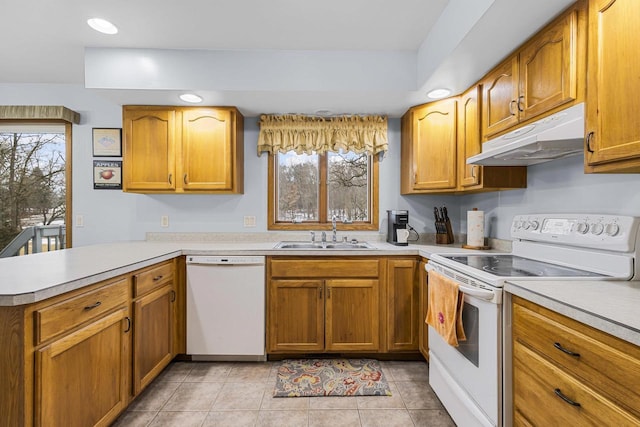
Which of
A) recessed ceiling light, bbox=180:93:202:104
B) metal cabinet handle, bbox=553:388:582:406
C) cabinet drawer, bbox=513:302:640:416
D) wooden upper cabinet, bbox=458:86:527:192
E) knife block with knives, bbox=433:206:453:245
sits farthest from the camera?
knife block with knives, bbox=433:206:453:245

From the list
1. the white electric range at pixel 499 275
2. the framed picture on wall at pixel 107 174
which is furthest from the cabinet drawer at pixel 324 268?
the framed picture on wall at pixel 107 174

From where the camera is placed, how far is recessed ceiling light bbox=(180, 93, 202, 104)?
7.98 feet

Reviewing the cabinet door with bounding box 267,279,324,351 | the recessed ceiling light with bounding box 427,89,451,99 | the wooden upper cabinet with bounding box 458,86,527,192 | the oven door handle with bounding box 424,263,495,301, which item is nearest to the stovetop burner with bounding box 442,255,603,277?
the oven door handle with bounding box 424,263,495,301

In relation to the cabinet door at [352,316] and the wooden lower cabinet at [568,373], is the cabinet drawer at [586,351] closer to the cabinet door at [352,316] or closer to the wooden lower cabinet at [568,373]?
the wooden lower cabinet at [568,373]

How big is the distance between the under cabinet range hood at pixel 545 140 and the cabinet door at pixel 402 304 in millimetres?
956

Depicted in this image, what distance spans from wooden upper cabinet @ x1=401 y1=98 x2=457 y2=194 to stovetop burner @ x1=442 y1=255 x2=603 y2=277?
709mm

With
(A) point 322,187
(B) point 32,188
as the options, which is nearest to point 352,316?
(A) point 322,187

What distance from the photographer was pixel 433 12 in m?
1.90

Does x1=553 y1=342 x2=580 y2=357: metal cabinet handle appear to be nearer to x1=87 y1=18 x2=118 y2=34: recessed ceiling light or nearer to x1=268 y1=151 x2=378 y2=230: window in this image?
x1=268 y1=151 x2=378 y2=230: window

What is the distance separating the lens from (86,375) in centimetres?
141

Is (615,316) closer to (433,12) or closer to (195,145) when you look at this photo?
(433,12)

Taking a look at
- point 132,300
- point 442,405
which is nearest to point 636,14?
point 442,405

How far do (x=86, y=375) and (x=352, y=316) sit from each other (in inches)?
65.0

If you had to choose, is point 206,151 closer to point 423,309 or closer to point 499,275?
point 423,309
